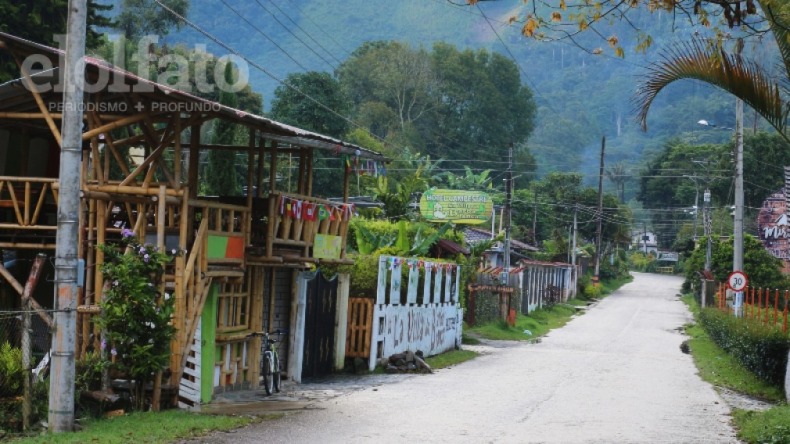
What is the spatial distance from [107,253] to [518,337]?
24923 mm

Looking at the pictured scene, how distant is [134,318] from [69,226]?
6.60ft

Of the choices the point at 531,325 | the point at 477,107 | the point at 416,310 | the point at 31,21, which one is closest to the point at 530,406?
the point at 416,310

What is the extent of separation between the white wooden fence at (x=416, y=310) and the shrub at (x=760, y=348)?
7391mm

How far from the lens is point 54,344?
460 inches

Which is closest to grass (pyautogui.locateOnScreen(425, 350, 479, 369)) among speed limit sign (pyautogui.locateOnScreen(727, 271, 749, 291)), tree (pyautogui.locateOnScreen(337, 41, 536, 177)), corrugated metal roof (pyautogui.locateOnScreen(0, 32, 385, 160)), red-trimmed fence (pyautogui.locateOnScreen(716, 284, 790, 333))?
red-trimmed fence (pyautogui.locateOnScreen(716, 284, 790, 333))

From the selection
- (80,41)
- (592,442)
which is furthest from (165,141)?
(592,442)

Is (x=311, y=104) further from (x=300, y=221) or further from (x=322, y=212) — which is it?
(x=300, y=221)

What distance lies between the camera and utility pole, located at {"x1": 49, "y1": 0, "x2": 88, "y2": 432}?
38.0 ft

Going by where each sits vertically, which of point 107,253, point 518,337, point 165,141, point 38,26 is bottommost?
point 518,337

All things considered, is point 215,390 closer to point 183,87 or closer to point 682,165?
point 183,87

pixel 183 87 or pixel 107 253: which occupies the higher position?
pixel 183 87

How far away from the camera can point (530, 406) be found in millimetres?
16438

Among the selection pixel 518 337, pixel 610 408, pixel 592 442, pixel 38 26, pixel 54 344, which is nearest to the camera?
pixel 54 344

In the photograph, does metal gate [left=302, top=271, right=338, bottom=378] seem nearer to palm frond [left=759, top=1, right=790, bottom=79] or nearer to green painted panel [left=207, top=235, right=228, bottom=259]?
green painted panel [left=207, top=235, right=228, bottom=259]
